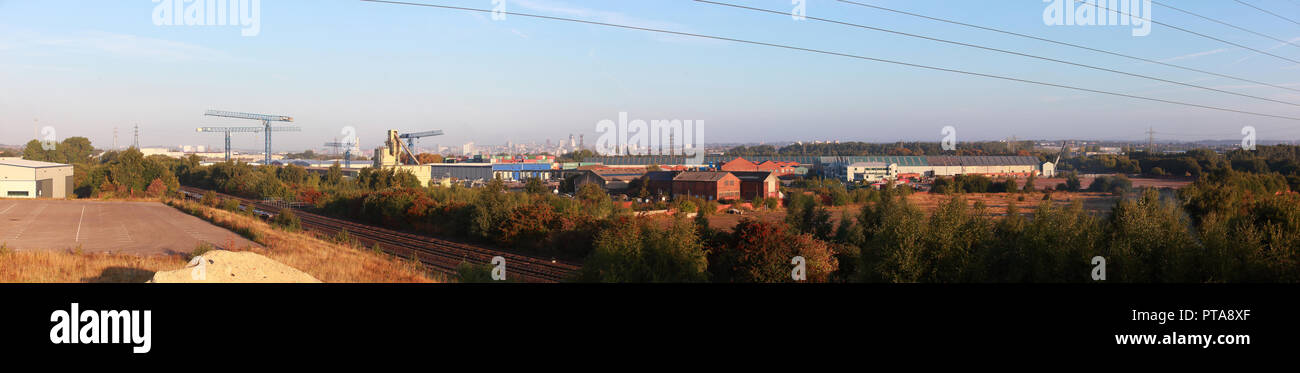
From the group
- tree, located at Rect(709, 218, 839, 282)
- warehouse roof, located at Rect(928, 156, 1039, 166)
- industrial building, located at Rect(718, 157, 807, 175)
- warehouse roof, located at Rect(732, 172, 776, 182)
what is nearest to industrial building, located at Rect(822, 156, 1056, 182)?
warehouse roof, located at Rect(928, 156, 1039, 166)

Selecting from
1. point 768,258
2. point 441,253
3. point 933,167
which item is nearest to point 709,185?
point 441,253

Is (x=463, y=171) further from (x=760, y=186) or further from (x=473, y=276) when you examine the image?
(x=473, y=276)

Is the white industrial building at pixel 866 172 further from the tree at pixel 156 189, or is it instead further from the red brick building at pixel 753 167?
the tree at pixel 156 189

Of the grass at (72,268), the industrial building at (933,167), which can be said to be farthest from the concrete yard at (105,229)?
the industrial building at (933,167)

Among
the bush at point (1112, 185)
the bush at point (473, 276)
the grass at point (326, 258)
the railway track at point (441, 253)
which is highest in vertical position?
the bush at point (1112, 185)
